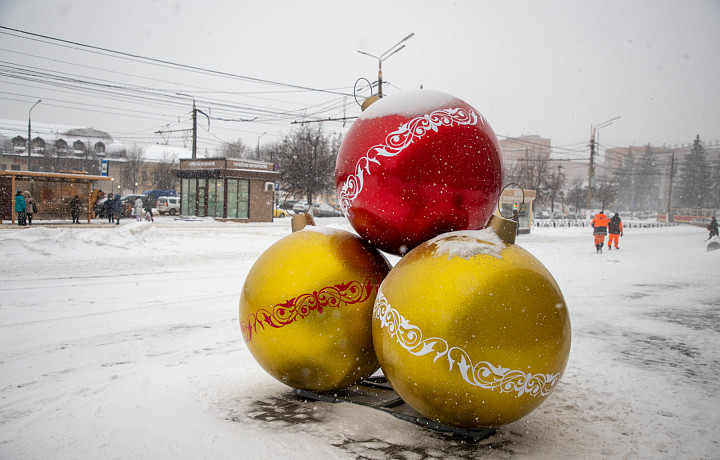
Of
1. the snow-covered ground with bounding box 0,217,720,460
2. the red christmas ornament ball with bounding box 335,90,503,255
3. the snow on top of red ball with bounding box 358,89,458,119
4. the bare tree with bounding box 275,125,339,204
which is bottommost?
the snow-covered ground with bounding box 0,217,720,460

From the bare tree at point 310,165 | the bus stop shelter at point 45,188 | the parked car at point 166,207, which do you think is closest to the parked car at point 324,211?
the bare tree at point 310,165

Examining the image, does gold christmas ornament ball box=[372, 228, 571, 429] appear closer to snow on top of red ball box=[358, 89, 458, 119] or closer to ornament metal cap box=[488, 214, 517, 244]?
ornament metal cap box=[488, 214, 517, 244]

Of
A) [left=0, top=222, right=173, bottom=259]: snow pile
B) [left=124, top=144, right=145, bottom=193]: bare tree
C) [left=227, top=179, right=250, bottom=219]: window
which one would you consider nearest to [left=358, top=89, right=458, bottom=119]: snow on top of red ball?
[left=0, top=222, right=173, bottom=259]: snow pile

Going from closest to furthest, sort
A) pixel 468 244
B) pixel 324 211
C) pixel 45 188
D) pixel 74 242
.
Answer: pixel 468 244, pixel 74 242, pixel 45 188, pixel 324 211

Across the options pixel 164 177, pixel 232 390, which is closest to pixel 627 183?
pixel 164 177

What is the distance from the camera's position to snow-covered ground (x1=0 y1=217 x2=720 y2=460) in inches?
139

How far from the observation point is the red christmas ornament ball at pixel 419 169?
3.89m

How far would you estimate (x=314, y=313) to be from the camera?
3.91 metres

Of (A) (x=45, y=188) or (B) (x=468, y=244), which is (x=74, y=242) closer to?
(B) (x=468, y=244)

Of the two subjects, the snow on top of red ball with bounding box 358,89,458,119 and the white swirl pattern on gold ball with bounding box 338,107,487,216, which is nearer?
the white swirl pattern on gold ball with bounding box 338,107,487,216

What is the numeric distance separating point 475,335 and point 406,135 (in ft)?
5.43

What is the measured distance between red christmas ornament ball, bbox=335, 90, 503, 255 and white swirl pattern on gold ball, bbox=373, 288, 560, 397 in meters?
0.94

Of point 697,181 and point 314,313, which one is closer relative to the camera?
point 314,313

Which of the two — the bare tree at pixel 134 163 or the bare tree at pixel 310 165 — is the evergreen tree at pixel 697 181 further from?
the bare tree at pixel 134 163
